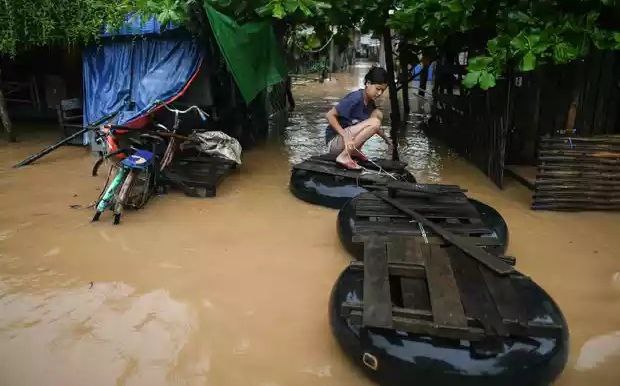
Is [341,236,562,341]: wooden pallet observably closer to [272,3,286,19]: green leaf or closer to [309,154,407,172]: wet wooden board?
[309,154,407,172]: wet wooden board

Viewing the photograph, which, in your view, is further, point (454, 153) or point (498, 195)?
point (454, 153)

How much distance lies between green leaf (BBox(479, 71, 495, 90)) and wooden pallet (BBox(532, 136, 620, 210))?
849 millimetres

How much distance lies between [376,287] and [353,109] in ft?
11.0

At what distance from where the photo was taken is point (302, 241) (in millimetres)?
4617

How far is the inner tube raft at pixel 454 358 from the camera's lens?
2406 millimetres

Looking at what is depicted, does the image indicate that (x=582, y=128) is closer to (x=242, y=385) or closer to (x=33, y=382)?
(x=242, y=385)

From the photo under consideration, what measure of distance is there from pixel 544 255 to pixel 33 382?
4.16 meters

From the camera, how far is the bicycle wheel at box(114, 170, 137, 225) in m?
4.82

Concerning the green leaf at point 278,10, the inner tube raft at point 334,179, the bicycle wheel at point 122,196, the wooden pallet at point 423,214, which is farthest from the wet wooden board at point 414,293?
the green leaf at point 278,10

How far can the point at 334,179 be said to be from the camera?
5.57m

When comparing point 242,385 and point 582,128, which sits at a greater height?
point 582,128

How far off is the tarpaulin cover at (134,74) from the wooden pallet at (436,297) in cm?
448

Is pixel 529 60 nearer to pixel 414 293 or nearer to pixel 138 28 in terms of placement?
pixel 414 293

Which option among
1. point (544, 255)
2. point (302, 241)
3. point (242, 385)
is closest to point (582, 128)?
point (544, 255)
